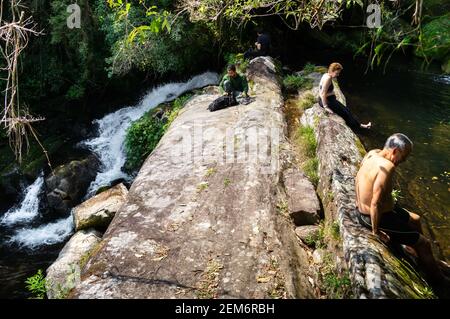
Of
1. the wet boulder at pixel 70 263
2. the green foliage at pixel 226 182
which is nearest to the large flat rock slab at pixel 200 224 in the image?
the green foliage at pixel 226 182

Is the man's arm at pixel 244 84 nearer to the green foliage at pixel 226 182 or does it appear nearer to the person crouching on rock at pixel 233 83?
the person crouching on rock at pixel 233 83

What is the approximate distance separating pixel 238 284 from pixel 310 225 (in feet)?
6.65

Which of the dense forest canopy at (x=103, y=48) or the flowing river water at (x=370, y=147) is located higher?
the dense forest canopy at (x=103, y=48)

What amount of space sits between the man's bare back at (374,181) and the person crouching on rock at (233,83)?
6058 millimetres

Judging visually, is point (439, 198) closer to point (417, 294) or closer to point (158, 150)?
point (417, 294)

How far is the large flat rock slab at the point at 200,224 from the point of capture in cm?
483

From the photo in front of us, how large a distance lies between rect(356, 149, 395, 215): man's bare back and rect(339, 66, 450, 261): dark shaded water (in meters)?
2.30

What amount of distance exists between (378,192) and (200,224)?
8.95 feet

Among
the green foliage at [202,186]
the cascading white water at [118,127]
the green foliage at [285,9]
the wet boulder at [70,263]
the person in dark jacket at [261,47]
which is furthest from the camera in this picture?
the person in dark jacket at [261,47]

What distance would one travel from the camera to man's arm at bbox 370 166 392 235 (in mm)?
4812

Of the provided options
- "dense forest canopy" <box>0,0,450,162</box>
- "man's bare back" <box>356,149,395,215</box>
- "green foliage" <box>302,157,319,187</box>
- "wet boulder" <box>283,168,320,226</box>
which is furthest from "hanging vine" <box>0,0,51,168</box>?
"dense forest canopy" <box>0,0,450,162</box>

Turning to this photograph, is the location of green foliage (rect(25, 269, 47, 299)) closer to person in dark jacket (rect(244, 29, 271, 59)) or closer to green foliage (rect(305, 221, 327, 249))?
green foliage (rect(305, 221, 327, 249))

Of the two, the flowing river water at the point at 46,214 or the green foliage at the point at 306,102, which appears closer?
the flowing river water at the point at 46,214

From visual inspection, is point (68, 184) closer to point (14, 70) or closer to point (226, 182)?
point (226, 182)
